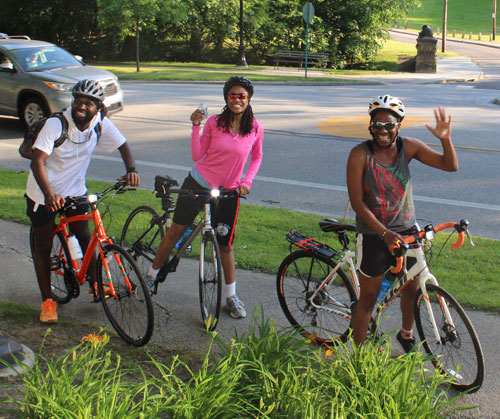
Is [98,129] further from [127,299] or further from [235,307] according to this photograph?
[235,307]

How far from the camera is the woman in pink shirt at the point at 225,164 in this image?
15.9 ft

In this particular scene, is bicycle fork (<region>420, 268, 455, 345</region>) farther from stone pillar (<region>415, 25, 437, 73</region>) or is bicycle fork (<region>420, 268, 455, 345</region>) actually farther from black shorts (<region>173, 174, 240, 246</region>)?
stone pillar (<region>415, 25, 437, 73</region>)

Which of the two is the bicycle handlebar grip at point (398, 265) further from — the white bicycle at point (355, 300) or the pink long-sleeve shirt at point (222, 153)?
the pink long-sleeve shirt at point (222, 153)

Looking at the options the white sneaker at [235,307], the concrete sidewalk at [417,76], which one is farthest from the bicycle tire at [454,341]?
the concrete sidewalk at [417,76]

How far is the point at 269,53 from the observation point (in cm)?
3962

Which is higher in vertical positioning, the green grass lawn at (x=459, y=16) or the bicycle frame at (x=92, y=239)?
the green grass lawn at (x=459, y=16)

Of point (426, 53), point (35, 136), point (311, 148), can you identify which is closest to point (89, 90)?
point (35, 136)

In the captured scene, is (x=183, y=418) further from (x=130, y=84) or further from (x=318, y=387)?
(x=130, y=84)

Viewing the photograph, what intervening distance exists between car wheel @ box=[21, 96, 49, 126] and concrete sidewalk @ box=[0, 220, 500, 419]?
25.0 ft

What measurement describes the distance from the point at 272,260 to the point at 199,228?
5.39ft

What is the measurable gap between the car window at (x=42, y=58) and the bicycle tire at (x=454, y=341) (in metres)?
11.9

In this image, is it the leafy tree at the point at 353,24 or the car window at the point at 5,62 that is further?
the leafy tree at the point at 353,24

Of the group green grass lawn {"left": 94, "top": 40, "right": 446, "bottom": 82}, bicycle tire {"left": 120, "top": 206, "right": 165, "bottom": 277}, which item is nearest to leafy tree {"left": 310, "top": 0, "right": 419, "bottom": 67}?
green grass lawn {"left": 94, "top": 40, "right": 446, "bottom": 82}

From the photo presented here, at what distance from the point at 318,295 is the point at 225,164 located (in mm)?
1188
